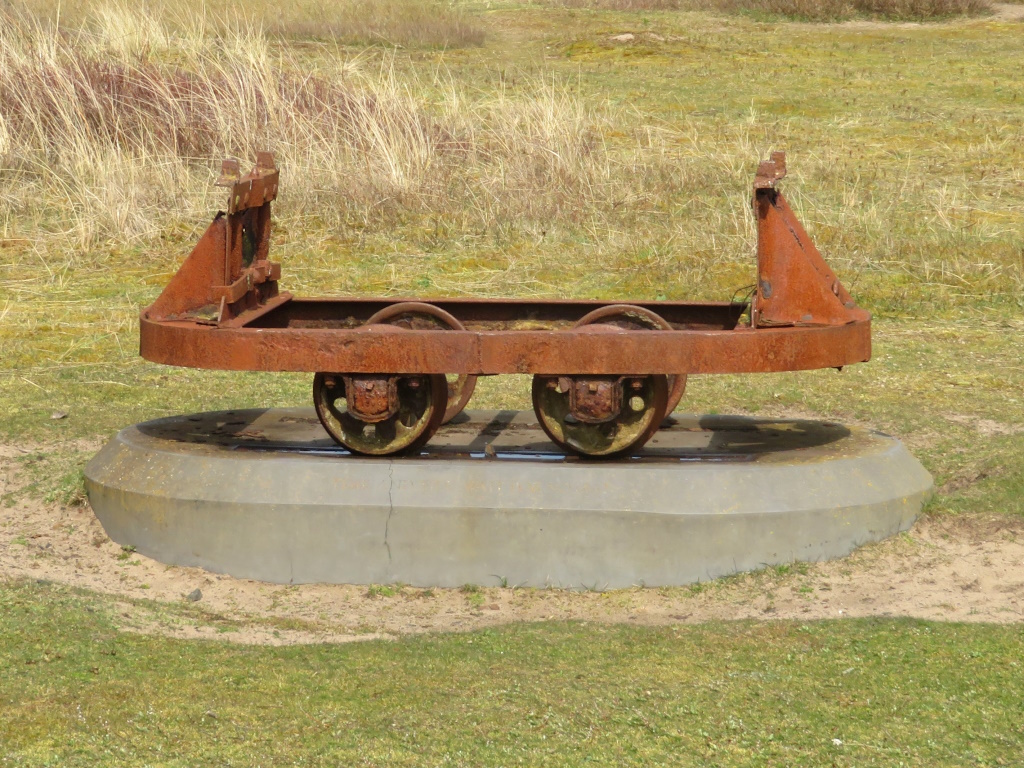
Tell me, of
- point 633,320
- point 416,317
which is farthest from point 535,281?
point 416,317

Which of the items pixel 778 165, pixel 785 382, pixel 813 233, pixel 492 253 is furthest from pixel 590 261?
pixel 778 165

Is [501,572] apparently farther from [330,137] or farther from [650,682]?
[330,137]

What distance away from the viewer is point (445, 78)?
15695 mm

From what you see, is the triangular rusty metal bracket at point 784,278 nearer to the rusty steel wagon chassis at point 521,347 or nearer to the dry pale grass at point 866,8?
the rusty steel wagon chassis at point 521,347

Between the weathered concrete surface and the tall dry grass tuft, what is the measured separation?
5.83 meters

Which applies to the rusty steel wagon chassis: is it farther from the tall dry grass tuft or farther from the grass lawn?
the tall dry grass tuft

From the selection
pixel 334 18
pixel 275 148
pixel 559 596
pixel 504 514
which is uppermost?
pixel 334 18

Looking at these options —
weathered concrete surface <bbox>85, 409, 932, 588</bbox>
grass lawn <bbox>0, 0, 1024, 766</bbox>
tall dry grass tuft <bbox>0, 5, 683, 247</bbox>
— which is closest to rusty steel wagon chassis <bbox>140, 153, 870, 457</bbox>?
weathered concrete surface <bbox>85, 409, 932, 588</bbox>

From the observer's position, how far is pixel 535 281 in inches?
380

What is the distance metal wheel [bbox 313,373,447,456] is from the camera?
5.16 meters

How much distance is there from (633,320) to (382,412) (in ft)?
3.78

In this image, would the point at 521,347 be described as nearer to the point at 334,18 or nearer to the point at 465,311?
the point at 465,311

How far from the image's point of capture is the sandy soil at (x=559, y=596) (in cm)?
467

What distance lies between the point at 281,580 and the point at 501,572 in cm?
80
